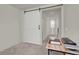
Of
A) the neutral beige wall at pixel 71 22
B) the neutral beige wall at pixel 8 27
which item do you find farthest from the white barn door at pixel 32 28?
the neutral beige wall at pixel 71 22

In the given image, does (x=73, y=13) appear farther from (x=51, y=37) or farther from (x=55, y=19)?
(x=51, y=37)

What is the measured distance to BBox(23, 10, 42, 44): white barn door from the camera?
181 centimetres

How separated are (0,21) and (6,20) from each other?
0.16 meters

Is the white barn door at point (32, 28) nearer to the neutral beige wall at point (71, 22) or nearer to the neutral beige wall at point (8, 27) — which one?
the neutral beige wall at point (8, 27)

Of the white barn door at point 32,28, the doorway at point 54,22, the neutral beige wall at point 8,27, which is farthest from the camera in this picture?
the neutral beige wall at point 8,27

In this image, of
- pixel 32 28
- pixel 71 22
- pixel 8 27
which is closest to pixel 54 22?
pixel 71 22

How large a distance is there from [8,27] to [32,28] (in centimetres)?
68

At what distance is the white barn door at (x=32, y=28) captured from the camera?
1.81 metres

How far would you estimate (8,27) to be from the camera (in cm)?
218

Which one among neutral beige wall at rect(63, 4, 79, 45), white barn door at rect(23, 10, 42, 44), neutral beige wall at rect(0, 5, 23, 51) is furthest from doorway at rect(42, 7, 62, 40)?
neutral beige wall at rect(0, 5, 23, 51)

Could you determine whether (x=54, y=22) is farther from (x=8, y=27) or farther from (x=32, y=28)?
(x=8, y=27)

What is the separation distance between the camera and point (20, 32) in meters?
1.95

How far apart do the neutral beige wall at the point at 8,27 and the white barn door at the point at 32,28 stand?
28 cm
